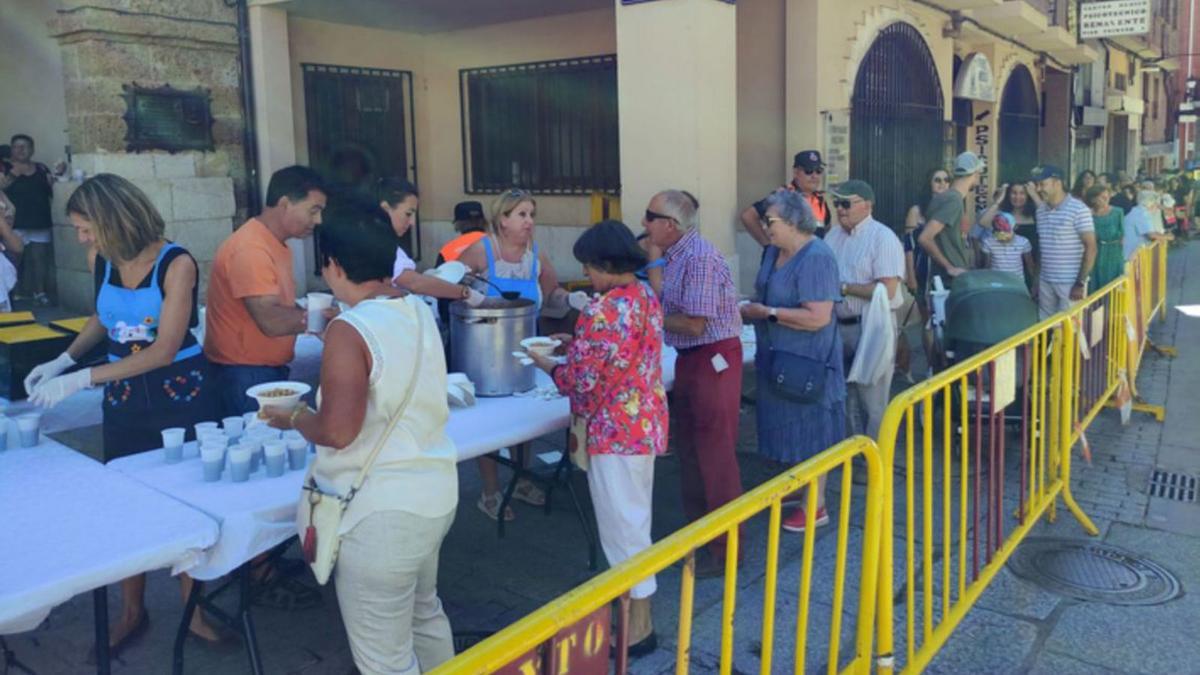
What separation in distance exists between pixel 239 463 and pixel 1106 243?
828 cm

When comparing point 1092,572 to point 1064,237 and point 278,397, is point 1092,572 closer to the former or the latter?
point 278,397

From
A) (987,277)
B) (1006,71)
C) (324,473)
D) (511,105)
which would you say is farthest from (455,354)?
(1006,71)

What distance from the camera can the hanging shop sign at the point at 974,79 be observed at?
13.3 meters

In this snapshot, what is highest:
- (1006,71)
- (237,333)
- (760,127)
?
(1006,71)

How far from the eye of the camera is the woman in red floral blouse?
3.53 m

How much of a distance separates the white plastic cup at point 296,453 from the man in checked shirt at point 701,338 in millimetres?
1583

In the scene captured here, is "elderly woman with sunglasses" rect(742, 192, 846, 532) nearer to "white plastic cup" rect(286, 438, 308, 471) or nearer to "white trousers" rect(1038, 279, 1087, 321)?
"white plastic cup" rect(286, 438, 308, 471)

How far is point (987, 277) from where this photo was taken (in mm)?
6363

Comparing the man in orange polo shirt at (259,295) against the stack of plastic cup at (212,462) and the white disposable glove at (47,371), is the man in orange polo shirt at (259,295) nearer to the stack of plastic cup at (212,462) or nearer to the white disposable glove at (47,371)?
the white disposable glove at (47,371)

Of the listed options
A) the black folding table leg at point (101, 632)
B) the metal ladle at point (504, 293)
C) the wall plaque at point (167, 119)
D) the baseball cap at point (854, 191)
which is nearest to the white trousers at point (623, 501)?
the metal ladle at point (504, 293)

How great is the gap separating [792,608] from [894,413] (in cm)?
144

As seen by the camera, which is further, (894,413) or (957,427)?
(957,427)

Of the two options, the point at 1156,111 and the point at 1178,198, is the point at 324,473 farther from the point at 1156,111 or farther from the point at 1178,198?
the point at 1156,111

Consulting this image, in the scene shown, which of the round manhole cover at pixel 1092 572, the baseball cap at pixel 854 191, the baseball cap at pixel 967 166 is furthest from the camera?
the baseball cap at pixel 967 166
